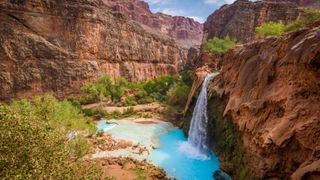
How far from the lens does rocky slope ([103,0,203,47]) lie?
129m

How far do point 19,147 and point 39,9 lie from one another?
4319 cm

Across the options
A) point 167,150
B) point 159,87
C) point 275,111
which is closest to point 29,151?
point 275,111

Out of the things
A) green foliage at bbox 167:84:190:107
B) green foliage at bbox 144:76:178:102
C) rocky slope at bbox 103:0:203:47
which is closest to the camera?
green foliage at bbox 167:84:190:107

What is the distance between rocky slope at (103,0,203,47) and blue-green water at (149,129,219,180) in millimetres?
103781

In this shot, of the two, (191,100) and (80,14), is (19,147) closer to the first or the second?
(191,100)

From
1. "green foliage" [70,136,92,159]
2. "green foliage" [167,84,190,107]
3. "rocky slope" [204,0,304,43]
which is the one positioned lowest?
"green foliage" [167,84,190,107]

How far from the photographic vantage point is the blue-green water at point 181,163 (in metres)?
18.5

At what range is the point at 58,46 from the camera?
4644 centimetres

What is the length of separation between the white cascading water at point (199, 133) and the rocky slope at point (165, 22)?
100 m

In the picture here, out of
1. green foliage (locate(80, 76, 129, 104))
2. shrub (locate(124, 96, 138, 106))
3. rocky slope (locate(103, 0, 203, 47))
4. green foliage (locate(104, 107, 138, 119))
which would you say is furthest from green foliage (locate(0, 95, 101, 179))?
rocky slope (locate(103, 0, 203, 47))

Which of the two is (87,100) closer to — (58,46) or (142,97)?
(142,97)

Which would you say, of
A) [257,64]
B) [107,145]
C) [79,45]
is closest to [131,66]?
[79,45]

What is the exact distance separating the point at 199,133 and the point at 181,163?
186 inches

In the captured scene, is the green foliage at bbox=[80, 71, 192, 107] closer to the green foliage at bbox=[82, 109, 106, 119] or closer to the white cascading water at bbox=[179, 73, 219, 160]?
the green foliage at bbox=[82, 109, 106, 119]
